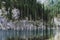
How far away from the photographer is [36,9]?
1.40 meters

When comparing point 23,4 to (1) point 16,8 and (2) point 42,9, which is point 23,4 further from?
(2) point 42,9

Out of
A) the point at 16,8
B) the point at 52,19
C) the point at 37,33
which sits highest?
the point at 16,8

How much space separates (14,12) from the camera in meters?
1.39

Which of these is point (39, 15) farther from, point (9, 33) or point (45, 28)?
point (9, 33)

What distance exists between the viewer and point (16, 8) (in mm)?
1396

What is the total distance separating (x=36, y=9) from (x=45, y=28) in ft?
0.67

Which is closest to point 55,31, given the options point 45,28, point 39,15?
point 45,28

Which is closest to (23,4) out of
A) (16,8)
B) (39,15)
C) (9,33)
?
(16,8)

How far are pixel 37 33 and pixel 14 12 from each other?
0.30m

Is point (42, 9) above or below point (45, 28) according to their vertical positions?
above

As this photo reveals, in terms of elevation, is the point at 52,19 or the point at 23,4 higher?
the point at 23,4

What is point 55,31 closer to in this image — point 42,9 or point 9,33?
point 42,9

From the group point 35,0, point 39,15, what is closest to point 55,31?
point 39,15

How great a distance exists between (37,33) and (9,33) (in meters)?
0.27
